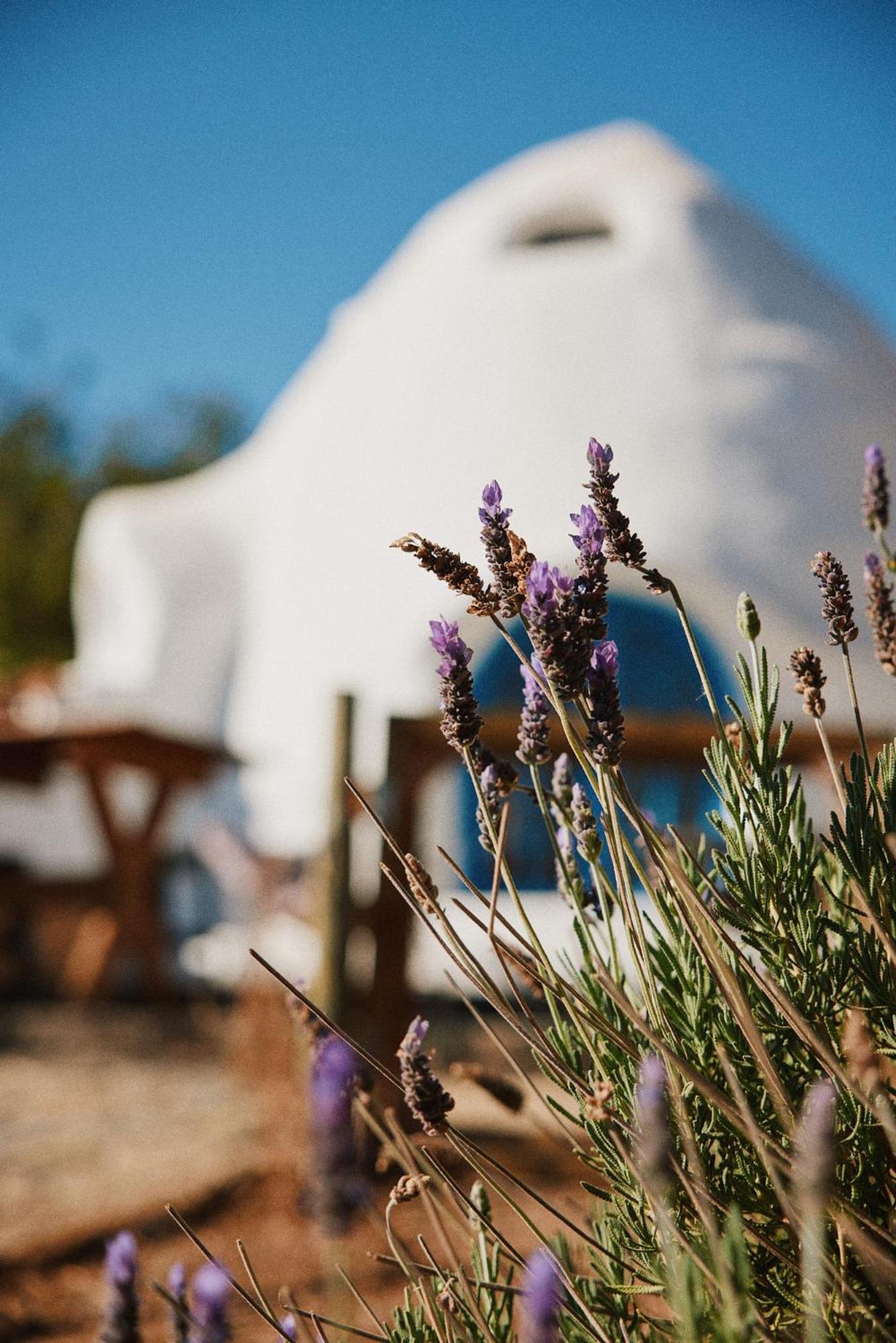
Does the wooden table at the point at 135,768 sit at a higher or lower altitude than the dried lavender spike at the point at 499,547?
lower

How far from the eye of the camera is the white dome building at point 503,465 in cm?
868

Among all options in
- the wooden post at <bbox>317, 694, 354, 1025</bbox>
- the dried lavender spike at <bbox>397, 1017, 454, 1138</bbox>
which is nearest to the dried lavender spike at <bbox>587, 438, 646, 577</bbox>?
the dried lavender spike at <bbox>397, 1017, 454, 1138</bbox>

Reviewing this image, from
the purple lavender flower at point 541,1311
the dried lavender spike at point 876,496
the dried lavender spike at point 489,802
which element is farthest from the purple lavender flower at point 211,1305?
the dried lavender spike at point 876,496

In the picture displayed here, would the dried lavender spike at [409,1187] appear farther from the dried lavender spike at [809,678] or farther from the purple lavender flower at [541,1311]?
the dried lavender spike at [809,678]

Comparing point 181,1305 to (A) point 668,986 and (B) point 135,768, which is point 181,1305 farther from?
(B) point 135,768

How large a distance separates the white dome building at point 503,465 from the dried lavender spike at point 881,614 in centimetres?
630

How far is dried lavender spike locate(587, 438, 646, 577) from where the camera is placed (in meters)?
0.99

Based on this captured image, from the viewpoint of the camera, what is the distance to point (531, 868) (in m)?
5.71

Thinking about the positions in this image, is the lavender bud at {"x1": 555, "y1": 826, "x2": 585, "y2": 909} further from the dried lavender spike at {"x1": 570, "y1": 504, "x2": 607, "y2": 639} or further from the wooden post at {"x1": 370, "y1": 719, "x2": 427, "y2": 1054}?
the wooden post at {"x1": 370, "y1": 719, "x2": 427, "y2": 1054}

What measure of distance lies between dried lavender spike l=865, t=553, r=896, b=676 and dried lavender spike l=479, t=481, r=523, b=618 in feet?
1.11

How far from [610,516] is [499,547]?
102 mm

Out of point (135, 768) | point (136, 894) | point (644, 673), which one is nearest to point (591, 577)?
point (135, 768)

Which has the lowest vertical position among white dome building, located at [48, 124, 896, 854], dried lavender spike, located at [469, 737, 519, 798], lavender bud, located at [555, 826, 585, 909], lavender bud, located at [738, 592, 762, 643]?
lavender bud, located at [555, 826, 585, 909]

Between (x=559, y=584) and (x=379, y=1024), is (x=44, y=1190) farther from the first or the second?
(x=559, y=584)
